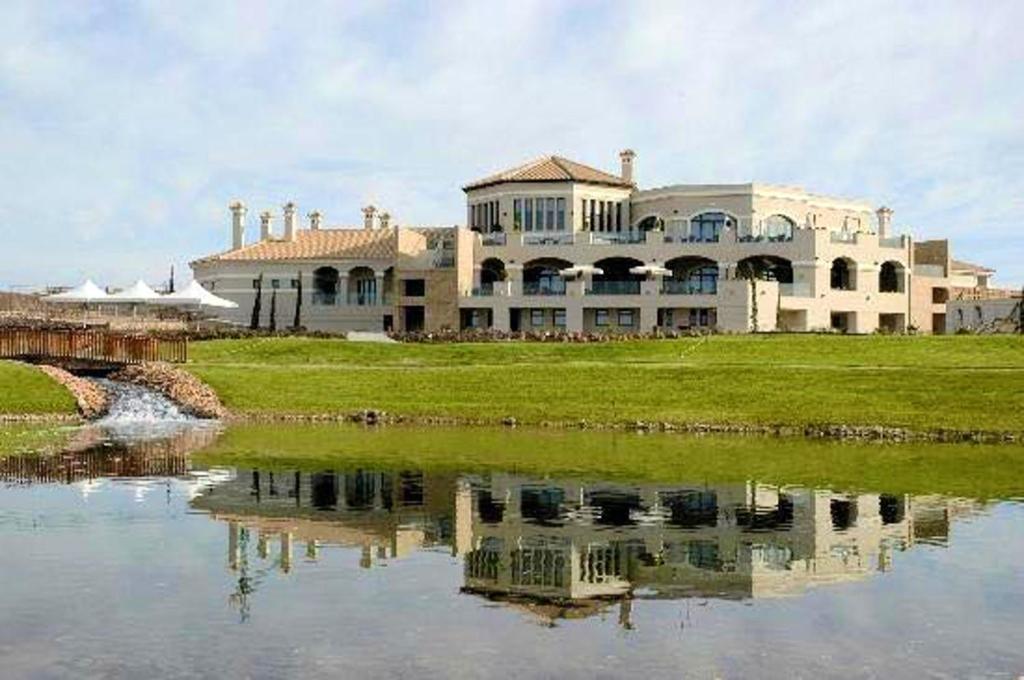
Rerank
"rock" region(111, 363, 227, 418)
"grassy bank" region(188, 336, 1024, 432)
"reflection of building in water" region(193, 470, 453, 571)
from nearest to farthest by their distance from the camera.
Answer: "reflection of building in water" region(193, 470, 453, 571), "grassy bank" region(188, 336, 1024, 432), "rock" region(111, 363, 227, 418)

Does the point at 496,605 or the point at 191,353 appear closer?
the point at 496,605

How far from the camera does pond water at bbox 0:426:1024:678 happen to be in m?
17.0

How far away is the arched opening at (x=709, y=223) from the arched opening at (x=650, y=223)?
2.59 metres

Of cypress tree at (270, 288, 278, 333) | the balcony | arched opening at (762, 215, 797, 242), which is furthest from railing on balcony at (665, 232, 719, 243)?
cypress tree at (270, 288, 278, 333)

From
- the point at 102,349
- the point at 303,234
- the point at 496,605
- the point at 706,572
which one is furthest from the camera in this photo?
the point at 303,234

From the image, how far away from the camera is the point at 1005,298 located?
109188 mm

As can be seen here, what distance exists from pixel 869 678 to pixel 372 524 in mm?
13789

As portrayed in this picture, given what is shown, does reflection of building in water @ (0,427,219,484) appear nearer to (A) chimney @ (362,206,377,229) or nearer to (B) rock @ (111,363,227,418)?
(B) rock @ (111,363,227,418)

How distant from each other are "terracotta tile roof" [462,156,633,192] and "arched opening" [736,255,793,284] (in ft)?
47.5

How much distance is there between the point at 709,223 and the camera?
103m

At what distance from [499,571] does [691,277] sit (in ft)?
256

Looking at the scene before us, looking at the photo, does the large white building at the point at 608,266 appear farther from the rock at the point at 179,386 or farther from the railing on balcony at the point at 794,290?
the rock at the point at 179,386

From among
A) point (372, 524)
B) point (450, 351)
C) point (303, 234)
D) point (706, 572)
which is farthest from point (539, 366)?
point (303, 234)

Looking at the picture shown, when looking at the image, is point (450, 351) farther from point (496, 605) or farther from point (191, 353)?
point (496, 605)
